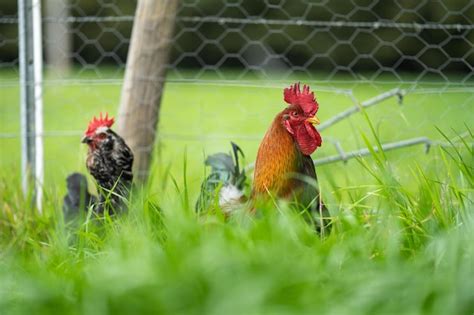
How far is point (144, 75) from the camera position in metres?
4.00

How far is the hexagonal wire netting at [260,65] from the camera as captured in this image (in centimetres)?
652

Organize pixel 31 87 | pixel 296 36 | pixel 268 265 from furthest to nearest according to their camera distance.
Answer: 1. pixel 296 36
2. pixel 31 87
3. pixel 268 265

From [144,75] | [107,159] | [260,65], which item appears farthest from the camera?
[260,65]

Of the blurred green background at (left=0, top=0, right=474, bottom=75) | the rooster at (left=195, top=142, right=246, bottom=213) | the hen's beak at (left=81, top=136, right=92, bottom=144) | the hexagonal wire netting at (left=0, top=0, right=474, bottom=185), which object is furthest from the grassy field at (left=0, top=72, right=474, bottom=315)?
the blurred green background at (left=0, top=0, right=474, bottom=75)

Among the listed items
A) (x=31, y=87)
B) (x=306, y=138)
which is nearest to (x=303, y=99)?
(x=306, y=138)

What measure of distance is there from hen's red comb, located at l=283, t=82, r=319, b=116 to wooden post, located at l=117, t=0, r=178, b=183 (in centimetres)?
135

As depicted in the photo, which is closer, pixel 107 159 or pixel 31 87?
pixel 107 159

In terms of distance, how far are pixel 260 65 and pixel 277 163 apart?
864cm

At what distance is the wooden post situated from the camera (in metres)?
3.97

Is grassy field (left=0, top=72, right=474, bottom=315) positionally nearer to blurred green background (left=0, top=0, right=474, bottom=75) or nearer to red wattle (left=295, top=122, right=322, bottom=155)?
red wattle (left=295, top=122, right=322, bottom=155)

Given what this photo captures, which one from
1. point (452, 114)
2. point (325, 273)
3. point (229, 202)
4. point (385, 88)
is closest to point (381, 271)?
point (325, 273)

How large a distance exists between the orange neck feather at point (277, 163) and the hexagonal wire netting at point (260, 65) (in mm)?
1927

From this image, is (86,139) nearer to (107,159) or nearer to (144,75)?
(107,159)

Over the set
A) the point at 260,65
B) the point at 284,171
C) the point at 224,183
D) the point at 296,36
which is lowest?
the point at 224,183
